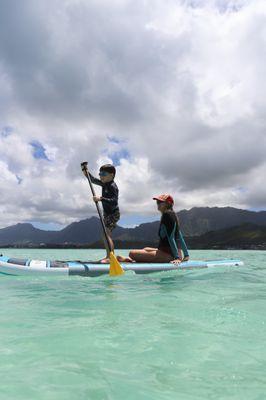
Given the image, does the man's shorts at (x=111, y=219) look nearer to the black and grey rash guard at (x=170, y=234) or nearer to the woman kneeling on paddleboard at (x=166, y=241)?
the woman kneeling on paddleboard at (x=166, y=241)

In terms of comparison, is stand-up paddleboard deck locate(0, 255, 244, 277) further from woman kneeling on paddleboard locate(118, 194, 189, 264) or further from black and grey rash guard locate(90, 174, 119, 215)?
black and grey rash guard locate(90, 174, 119, 215)

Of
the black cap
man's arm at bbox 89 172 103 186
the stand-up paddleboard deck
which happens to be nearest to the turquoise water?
the stand-up paddleboard deck

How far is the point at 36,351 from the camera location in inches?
133

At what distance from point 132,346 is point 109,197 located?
8396 mm

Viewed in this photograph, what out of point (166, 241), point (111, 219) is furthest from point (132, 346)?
point (111, 219)

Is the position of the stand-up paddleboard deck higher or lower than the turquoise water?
higher

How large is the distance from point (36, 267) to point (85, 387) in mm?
7637

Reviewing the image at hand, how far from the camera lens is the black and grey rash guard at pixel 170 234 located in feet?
36.0

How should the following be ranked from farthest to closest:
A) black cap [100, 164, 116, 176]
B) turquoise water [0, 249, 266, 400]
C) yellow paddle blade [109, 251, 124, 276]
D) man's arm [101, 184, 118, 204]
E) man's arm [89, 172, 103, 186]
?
man's arm [89, 172, 103, 186]
man's arm [101, 184, 118, 204]
black cap [100, 164, 116, 176]
yellow paddle blade [109, 251, 124, 276]
turquoise water [0, 249, 266, 400]

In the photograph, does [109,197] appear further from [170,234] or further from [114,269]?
[114,269]

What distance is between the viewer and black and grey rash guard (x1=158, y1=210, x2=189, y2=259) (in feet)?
36.0

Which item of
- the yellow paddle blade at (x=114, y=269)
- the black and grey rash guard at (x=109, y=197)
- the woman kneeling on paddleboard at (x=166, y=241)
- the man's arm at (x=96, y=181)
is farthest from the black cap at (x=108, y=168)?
the yellow paddle blade at (x=114, y=269)

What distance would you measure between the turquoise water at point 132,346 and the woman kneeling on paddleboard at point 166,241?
4.49 meters

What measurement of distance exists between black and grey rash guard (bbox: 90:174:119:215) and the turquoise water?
5.43m
